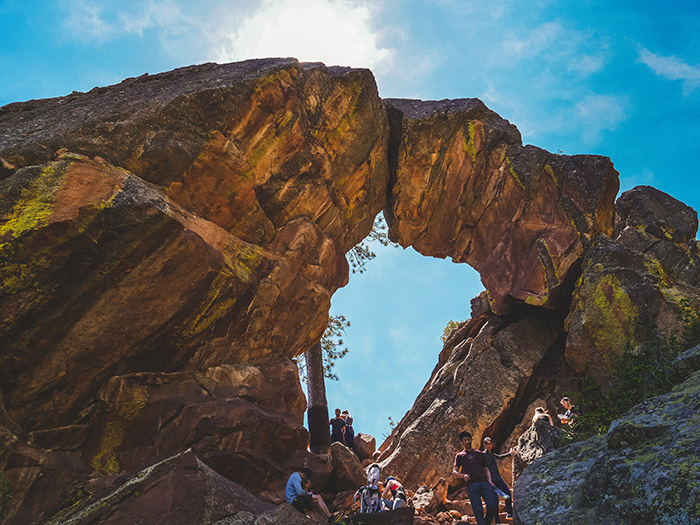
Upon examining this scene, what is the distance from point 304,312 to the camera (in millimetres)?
17938

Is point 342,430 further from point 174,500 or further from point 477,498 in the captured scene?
point 174,500

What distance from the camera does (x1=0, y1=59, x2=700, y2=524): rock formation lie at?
11.6 meters

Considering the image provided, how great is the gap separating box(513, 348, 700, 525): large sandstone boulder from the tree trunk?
13.5 meters

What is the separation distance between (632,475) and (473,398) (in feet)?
57.1

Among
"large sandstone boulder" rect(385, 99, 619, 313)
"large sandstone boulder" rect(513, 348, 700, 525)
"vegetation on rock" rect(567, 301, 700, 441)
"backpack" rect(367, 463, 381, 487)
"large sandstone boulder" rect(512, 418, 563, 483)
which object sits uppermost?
"large sandstone boulder" rect(385, 99, 619, 313)

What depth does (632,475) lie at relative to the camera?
547 cm

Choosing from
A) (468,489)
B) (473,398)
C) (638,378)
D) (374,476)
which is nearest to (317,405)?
(473,398)

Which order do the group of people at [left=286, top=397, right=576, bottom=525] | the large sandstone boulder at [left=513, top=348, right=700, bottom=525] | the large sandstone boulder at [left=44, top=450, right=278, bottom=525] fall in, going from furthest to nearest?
the group of people at [left=286, top=397, right=576, bottom=525], the large sandstone boulder at [left=44, top=450, right=278, bottom=525], the large sandstone boulder at [left=513, top=348, right=700, bottom=525]

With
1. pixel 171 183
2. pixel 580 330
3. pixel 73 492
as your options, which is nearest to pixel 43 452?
pixel 73 492

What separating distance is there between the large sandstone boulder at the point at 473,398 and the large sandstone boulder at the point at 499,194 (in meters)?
1.85

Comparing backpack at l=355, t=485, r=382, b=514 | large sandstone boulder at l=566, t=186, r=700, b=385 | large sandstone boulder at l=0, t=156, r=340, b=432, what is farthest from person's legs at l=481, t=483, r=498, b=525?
large sandstone boulder at l=0, t=156, r=340, b=432

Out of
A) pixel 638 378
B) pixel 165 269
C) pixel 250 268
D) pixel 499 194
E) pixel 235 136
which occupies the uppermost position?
pixel 499 194

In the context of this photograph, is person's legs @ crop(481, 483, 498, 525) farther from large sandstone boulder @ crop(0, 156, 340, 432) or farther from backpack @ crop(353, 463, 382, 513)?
large sandstone boulder @ crop(0, 156, 340, 432)

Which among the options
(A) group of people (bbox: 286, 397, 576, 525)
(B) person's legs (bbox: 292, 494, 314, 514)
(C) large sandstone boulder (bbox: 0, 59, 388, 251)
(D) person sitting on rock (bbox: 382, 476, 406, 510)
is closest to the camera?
(A) group of people (bbox: 286, 397, 576, 525)
